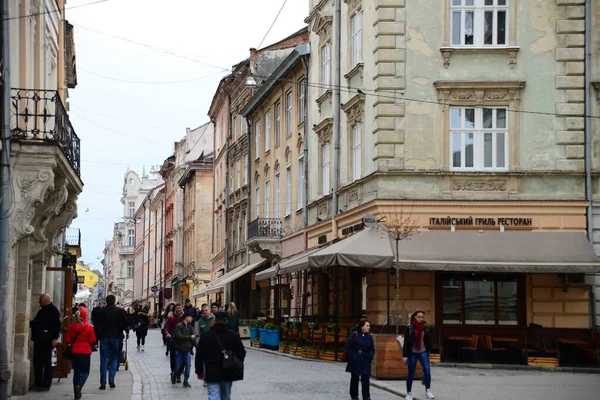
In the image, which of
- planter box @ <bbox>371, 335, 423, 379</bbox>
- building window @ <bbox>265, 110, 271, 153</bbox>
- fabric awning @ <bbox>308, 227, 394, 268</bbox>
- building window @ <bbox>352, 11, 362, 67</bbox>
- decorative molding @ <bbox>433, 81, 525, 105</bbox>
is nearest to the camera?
planter box @ <bbox>371, 335, 423, 379</bbox>

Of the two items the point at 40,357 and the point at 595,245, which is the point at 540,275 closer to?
the point at 595,245

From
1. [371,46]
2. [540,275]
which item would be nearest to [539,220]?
[540,275]

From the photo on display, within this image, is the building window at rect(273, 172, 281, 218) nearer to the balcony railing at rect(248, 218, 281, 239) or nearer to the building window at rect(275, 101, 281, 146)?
the balcony railing at rect(248, 218, 281, 239)

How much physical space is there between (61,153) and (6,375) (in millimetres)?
3704

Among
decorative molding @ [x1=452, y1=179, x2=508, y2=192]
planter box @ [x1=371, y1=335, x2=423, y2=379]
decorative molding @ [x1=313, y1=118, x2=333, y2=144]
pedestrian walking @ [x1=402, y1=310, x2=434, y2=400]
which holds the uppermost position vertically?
decorative molding @ [x1=313, y1=118, x2=333, y2=144]

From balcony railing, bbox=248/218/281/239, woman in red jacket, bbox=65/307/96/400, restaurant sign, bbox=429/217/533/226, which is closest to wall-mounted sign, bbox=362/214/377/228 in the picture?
restaurant sign, bbox=429/217/533/226

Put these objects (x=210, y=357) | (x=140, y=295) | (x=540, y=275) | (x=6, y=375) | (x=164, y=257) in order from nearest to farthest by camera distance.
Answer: (x=210, y=357) < (x=6, y=375) < (x=540, y=275) < (x=164, y=257) < (x=140, y=295)

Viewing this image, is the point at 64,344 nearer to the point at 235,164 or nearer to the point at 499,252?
the point at 499,252

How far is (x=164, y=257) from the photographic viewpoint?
293 ft

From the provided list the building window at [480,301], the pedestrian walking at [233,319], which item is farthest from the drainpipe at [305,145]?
the pedestrian walking at [233,319]

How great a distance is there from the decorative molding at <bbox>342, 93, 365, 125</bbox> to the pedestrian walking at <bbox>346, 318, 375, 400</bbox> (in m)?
13.1

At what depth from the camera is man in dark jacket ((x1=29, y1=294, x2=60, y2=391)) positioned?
18219mm

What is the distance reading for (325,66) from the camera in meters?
35.2

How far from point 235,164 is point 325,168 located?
2018 cm
